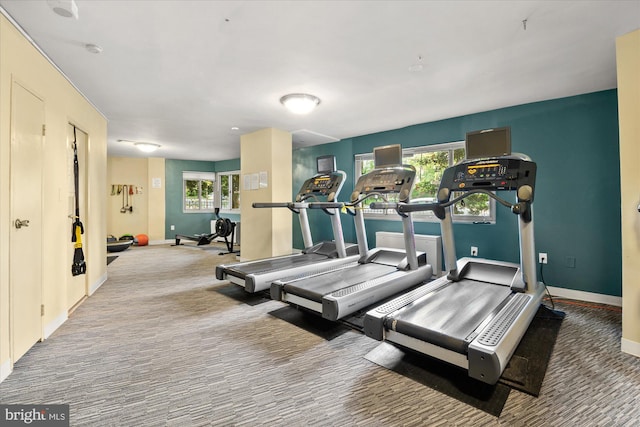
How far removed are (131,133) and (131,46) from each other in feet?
12.9

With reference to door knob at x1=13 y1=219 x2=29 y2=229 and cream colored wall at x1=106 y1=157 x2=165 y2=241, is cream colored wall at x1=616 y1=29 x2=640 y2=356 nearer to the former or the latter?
door knob at x1=13 y1=219 x2=29 y2=229

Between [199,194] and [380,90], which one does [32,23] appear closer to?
[380,90]

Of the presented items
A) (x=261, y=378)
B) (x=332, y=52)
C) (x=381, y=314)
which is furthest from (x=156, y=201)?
(x=381, y=314)

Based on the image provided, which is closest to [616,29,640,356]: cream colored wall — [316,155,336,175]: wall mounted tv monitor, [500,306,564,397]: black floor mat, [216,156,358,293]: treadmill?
[500,306,564,397]: black floor mat

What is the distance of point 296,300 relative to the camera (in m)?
3.23

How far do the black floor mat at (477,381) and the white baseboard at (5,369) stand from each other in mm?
2595

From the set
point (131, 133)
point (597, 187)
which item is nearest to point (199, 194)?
point (131, 133)

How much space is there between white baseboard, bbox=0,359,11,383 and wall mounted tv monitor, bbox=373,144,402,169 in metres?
3.93

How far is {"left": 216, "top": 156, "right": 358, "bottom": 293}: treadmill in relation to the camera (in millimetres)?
3889

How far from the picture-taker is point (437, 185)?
5160 mm

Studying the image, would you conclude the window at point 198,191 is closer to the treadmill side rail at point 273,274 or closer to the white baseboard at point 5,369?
the treadmill side rail at point 273,274

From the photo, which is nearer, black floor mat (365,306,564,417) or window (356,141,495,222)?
black floor mat (365,306,564,417)

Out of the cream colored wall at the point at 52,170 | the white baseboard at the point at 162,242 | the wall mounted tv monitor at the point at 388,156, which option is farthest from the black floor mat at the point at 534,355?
the white baseboard at the point at 162,242

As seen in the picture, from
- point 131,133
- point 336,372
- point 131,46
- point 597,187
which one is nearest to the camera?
point 336,372
